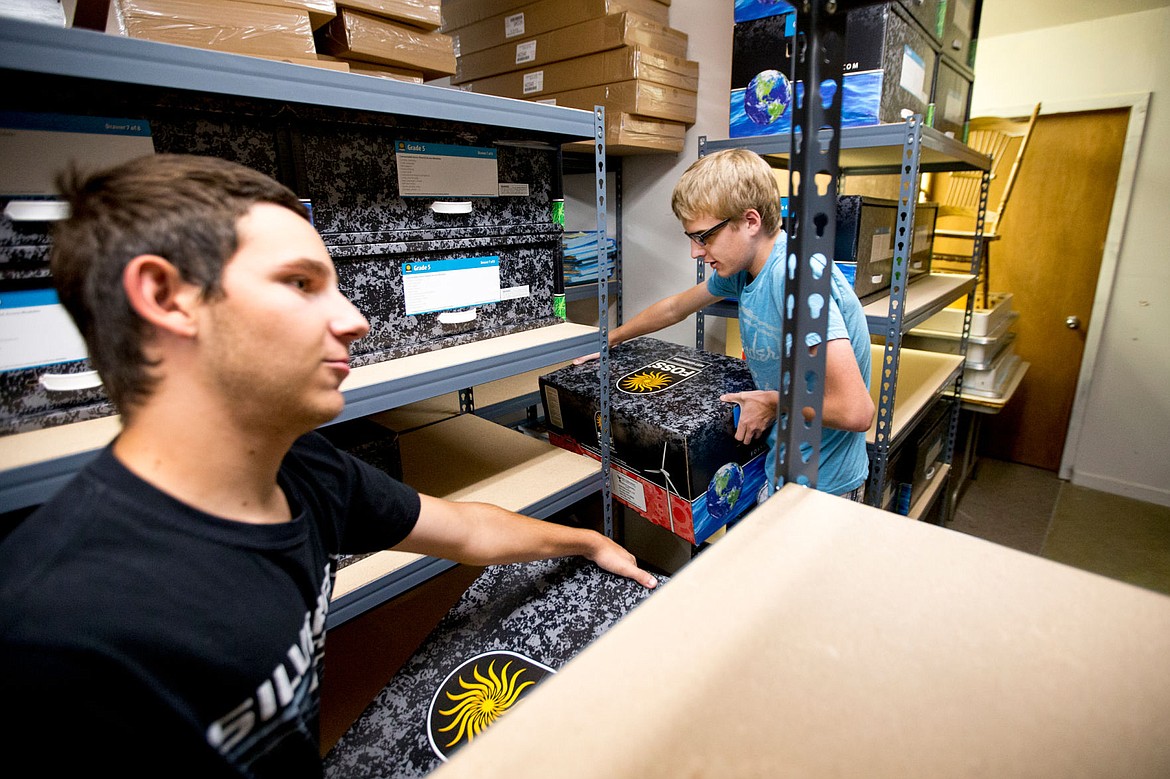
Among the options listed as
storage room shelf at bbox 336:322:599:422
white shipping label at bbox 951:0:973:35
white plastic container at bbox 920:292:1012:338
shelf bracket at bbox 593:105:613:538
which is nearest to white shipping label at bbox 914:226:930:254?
white plastic container at bbox 920:292:1012:338

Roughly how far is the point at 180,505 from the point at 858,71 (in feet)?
5.65

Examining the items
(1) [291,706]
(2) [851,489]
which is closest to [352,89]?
(1) [291,706]

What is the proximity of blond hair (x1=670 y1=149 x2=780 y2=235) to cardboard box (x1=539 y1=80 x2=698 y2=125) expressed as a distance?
0.60 m

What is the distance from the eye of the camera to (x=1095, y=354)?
3016 millimetres

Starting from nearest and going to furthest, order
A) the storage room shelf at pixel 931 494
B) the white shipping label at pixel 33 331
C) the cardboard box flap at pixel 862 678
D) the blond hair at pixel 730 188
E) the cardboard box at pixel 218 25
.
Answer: the cardboard box flap at pixel 862 678, the white shipping label at pixel 33 331, the cardboard box at pixel 218 25, the blond hair at pixel 730 188, the storage room shelf at pixel 931 494

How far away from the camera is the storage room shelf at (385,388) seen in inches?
28.7

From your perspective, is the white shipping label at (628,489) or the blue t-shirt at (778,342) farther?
the white shipping label at (628,489)

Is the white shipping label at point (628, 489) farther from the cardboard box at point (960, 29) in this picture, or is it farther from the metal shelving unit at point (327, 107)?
the cardboard box at point (960, 29)

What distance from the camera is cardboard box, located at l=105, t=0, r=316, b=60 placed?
90cm

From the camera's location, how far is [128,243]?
0.55 m

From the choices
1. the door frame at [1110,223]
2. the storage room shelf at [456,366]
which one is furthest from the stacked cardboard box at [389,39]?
the door frame at [1110,223]

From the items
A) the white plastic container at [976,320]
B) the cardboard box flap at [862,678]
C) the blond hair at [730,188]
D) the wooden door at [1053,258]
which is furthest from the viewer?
the wooden door at [1053,258]

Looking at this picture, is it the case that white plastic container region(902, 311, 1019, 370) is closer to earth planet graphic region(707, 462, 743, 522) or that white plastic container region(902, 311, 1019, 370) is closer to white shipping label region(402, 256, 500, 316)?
earth planet graphic region(707, 462, 743, 522)

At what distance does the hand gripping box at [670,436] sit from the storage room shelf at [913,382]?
43 cm
